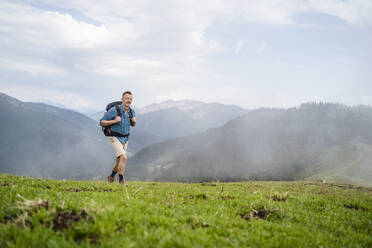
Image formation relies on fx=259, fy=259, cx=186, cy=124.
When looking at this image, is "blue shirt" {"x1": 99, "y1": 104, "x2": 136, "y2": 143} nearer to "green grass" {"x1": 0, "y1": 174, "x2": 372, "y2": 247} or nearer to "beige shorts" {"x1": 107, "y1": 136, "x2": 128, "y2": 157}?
"beige shorts" {"x1": 107, "y1": 136, "x2": 128, "y2": 157}

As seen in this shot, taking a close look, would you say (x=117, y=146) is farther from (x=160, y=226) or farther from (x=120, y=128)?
(x=160, y=226)

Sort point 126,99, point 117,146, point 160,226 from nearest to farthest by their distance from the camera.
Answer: point 160,226 → point 126,99 → point 117,146

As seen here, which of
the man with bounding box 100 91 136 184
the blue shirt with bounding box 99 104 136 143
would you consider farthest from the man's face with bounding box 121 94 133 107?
the blue shirt with bounding box 99 104 136 143

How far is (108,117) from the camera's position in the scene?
1326 centimetres

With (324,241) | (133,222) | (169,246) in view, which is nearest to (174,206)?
(133,222)

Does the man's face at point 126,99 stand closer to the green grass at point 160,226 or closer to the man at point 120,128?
the man at point 120,128

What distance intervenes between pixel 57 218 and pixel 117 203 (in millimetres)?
2054

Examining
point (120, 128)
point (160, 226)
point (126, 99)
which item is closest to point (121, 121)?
point (120, 128)

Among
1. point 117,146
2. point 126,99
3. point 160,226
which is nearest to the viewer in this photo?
point 160,226

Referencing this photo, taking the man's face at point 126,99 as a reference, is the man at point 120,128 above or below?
below

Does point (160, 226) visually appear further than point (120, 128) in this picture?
No

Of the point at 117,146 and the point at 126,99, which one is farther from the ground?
the point at 126,99

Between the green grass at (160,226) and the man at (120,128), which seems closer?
the green grass at (160,226)

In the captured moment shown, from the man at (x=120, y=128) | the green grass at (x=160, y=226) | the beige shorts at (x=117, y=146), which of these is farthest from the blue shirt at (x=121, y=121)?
the green grass at (x=160, y=226)
